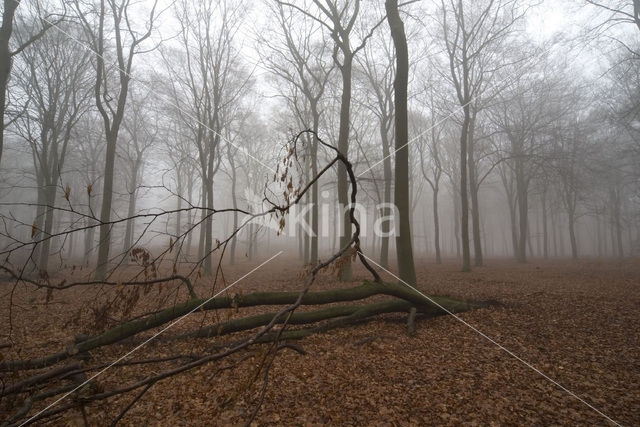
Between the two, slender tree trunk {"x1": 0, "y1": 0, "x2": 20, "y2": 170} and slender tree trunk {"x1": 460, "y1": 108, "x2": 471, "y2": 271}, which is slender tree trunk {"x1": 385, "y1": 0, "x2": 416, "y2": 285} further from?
slender tree trunk {"x1": 0, "y1": 0, "x2": 20, "y2": 170}

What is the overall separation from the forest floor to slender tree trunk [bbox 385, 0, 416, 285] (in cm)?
142

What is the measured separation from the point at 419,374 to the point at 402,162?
15.7ft

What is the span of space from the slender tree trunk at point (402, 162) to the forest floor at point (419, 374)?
4.67 ft

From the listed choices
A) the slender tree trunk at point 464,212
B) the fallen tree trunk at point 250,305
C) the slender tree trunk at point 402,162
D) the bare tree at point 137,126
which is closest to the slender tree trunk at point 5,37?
the fallen tree trunk at point 250,305

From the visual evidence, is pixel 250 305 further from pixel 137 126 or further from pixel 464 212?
pixel 137 126

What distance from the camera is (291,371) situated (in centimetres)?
434

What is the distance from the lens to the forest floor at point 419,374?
11.1 ft

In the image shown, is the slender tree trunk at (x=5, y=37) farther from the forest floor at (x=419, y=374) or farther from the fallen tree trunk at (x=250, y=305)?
the fallen tree trunk at (x=250, y=305)

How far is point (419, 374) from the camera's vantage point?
163 inches

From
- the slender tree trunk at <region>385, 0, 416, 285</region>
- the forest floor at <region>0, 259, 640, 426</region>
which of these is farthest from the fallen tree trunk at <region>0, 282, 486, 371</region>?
the slender tree trunk at <region>385, 0, 416, 285</region>

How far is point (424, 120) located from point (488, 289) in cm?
1559

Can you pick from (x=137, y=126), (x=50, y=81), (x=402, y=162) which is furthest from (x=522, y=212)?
(x=50, y=81)

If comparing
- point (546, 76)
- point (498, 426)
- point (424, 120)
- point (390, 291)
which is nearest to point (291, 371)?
point (390, 291)

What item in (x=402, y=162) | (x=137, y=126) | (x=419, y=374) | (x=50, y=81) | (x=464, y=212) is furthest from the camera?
(x=137, y=126)
